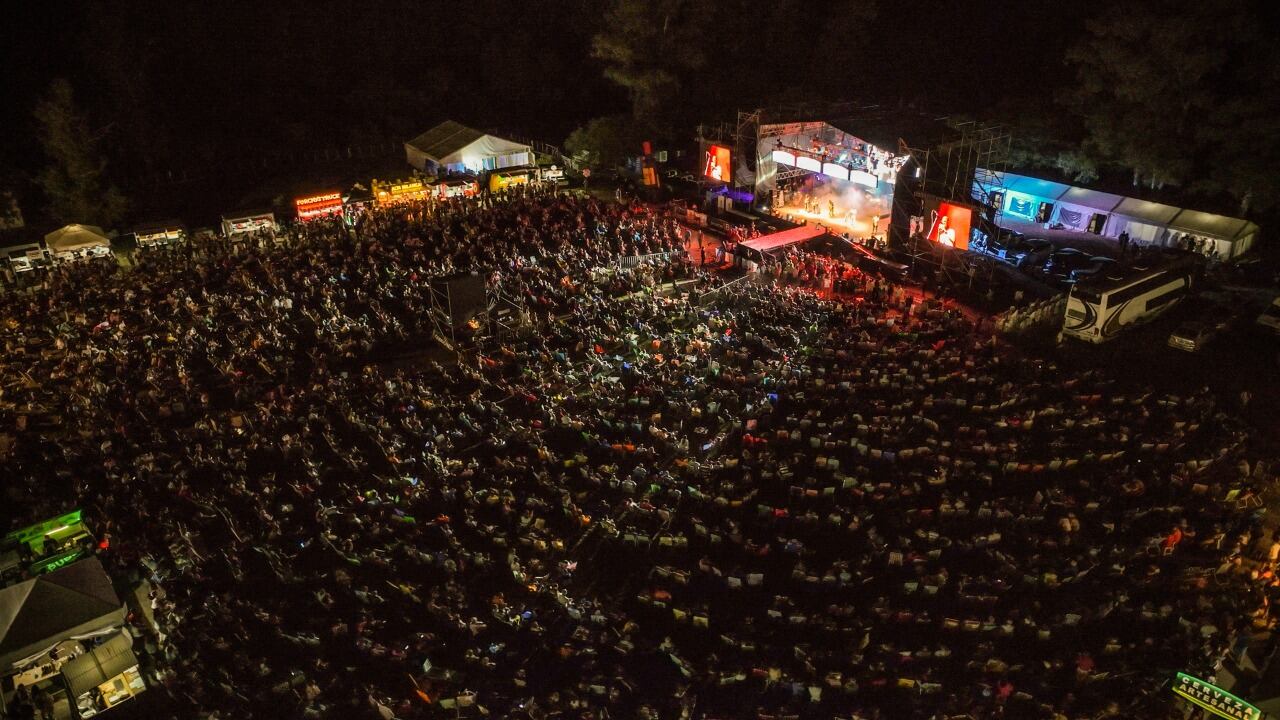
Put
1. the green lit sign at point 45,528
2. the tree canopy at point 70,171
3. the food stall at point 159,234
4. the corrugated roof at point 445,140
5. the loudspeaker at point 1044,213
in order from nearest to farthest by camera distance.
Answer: the green lit sign at point 45,528, the food stall at point 159,234, the loudspeaker at point 1044,213, the tree canopy at point 70,171, the corrugated roof at point 445,140

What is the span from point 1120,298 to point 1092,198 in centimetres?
946

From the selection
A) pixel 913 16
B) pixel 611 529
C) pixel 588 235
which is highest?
pixel 913 16

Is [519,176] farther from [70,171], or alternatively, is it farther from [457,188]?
[70,171]

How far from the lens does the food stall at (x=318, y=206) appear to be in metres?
26.5

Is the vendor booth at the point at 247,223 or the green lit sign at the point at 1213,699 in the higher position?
the vendor booth at the point at 247,223

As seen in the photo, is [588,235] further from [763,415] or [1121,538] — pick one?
[1121,538]

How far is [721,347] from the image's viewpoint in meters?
17.2

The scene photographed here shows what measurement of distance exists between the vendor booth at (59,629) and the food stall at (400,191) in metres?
20.7

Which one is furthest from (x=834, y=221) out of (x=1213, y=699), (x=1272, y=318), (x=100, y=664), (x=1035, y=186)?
(x=100, y=664)

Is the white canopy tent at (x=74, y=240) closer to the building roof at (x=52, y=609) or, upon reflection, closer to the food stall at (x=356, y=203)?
the food stall at (x=356, y=203)

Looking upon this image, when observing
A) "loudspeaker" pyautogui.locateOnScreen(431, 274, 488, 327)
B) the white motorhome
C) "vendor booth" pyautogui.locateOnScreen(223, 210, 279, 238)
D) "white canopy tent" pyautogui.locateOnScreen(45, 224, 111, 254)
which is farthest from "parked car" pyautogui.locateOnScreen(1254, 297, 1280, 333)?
"white canopy tent" pyautogui.locateOnScreen(45, 224, 111, 254)

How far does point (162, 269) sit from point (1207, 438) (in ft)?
85.2

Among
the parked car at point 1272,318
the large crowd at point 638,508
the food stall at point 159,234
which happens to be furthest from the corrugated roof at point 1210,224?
the food stall at point 159,234

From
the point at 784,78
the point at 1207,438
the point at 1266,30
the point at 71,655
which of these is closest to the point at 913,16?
the point at 784,78
